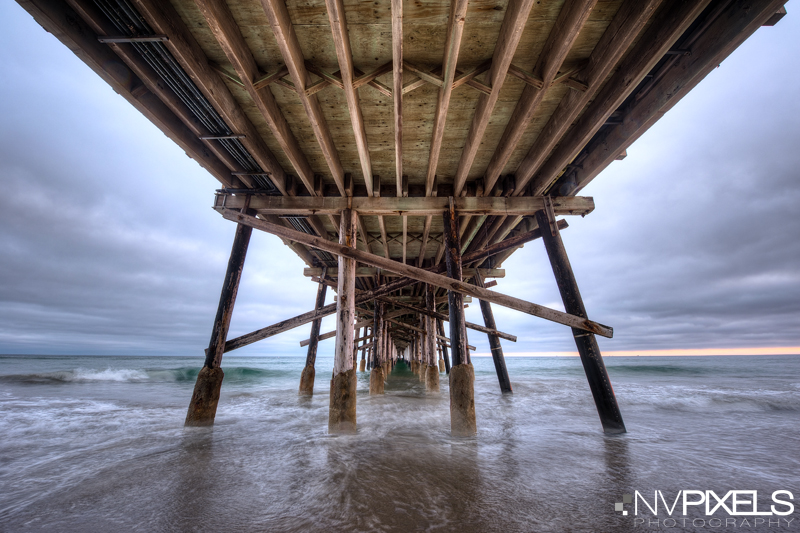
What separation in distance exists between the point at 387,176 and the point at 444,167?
41.7 inches

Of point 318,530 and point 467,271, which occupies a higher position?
point 467,271

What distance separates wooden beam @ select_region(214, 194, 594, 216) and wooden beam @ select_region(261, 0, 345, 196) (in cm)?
112

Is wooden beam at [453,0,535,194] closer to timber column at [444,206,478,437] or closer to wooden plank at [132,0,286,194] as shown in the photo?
timber column at [444,206,478,437]

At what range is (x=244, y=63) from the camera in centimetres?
310

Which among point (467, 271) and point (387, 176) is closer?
point (387, 176)

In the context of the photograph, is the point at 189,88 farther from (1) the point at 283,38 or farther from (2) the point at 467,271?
(2) the point at 467,271

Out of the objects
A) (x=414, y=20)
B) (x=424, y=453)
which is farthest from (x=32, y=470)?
(x=414, y=20)

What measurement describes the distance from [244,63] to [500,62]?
8.46ft

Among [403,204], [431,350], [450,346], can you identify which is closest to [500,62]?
[403,204]

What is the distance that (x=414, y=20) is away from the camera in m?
2.97

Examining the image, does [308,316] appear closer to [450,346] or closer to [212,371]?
[212,371]

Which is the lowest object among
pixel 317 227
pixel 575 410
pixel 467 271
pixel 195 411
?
pixel 575 410

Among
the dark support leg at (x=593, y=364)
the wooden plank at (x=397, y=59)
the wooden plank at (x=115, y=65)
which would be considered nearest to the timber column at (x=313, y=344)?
the wooden plank at (x=115, y=65)

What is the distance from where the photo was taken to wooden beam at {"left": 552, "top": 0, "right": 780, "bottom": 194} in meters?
2.71
